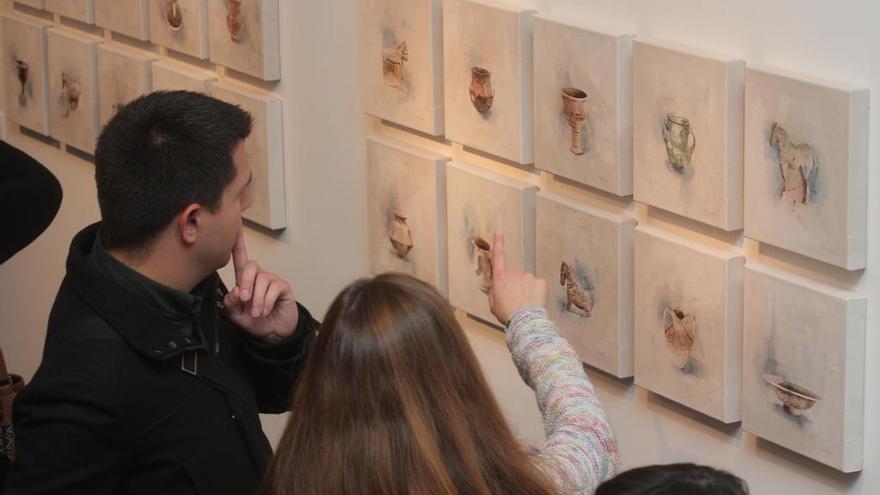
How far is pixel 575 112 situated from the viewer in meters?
3.68

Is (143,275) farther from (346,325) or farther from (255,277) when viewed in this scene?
(346,325)

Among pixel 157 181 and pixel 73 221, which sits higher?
pixel 157 181

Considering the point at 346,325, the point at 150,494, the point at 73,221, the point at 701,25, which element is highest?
the point at 701,25

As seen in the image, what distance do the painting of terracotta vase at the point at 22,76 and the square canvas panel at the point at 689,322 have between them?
3508 mm

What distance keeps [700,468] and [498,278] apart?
820mm

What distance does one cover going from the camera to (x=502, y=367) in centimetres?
430

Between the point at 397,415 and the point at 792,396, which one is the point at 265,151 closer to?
the point at 792,396

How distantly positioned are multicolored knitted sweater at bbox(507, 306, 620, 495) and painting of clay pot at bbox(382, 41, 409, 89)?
1604 millimetres

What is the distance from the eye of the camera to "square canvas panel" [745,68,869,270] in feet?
9.84

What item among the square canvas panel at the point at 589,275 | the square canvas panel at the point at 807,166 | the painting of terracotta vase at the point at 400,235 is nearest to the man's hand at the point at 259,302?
the square canvas panel at the point at 589,275

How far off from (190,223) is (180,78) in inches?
92.3

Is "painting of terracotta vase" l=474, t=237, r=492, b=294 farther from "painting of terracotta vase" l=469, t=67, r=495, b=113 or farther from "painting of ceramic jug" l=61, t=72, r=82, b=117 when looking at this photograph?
"painting of ceramic jug" l=61, t=72, r=82, b=117

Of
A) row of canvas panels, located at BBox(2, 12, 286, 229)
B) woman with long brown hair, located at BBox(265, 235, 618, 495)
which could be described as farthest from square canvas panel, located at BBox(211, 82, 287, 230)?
woman with long brown hair, located at BBox(265, 235, 618, 495)

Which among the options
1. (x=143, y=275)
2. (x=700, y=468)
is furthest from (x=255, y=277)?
(x=700, y=468)
